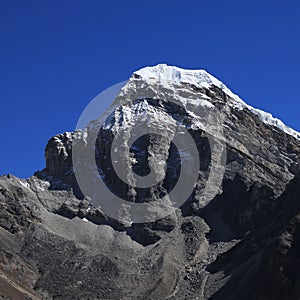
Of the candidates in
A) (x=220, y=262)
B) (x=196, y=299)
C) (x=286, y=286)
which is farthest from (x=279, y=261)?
(x=220, y=262)

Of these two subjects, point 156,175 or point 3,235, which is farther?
point 156,175

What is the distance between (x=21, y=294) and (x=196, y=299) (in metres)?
31.3

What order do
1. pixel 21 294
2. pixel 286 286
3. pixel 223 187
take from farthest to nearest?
pixel 223 187 → pixel 21 294 → pixel 286 286

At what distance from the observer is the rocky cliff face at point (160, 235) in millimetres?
130125

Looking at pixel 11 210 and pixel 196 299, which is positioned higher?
pixel 11 210

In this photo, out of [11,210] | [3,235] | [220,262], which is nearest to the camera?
[220,262]

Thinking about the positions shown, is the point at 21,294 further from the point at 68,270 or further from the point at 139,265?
the point at 139,265

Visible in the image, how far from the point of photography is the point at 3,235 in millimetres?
159625

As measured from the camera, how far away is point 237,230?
168 metres

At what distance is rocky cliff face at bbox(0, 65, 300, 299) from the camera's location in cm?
13012

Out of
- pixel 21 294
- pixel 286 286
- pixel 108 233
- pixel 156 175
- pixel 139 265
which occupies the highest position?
pixel 156 175

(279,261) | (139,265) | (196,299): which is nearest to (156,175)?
(139,265)

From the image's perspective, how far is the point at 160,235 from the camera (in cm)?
16975

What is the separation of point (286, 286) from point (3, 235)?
7202 centimetres
